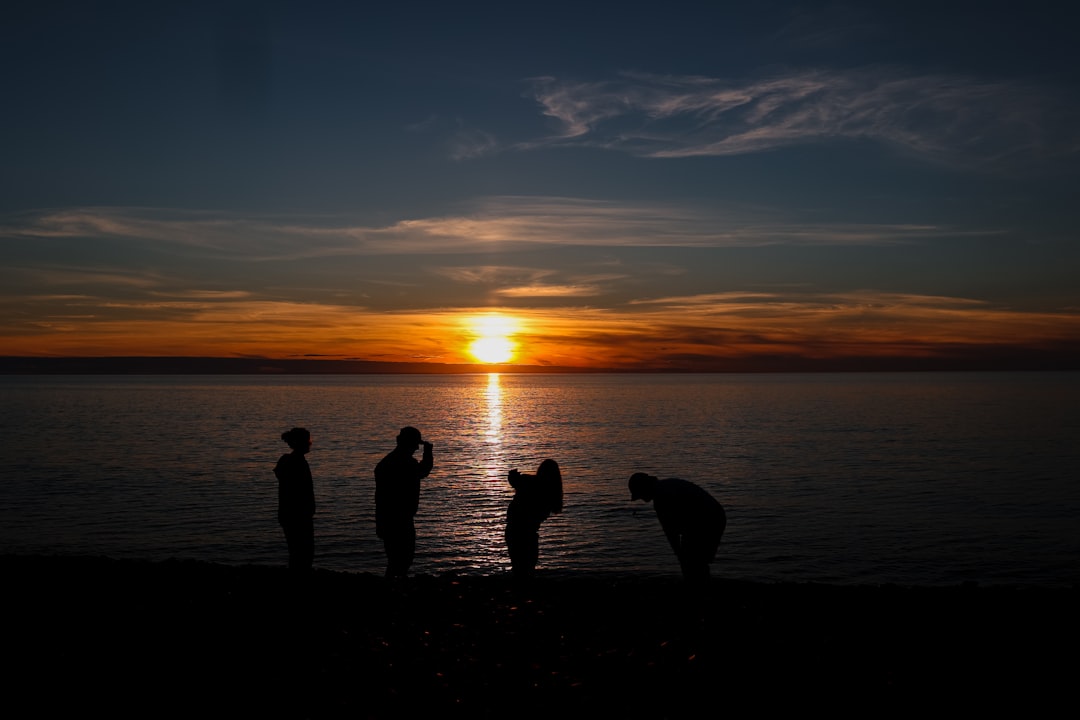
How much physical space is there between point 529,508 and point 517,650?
3502 mm

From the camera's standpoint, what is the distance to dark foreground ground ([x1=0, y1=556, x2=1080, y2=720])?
8008 millimetres

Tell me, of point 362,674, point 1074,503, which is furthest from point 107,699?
point 1074,503

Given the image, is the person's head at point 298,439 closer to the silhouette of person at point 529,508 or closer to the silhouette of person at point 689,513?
the silhouette of person at point 529,508

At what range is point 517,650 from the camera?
9.87m

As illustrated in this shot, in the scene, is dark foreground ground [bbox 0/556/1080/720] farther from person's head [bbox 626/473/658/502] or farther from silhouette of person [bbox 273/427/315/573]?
person's head [bbox 626/473/658/502]

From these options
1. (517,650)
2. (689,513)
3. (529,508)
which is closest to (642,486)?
(689,513)

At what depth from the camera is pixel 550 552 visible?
25672 mm

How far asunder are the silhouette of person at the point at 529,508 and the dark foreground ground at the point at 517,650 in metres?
0.52

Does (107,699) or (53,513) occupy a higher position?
(107,699)

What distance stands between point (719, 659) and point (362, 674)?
418 centimetres

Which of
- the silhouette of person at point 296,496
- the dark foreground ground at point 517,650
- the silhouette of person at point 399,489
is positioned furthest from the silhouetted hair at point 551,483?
the silhouette of person at point 296,496

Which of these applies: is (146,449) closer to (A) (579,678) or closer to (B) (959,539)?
(B) (959,539)

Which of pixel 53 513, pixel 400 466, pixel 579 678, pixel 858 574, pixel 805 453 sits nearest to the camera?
pixel 579 678

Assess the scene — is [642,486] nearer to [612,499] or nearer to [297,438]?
[297,438]
